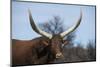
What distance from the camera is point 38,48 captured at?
2.50 meters

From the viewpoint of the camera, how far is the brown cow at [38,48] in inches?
94.4

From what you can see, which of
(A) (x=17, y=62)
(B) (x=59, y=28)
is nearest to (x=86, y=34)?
(B) (x=59, y=28)

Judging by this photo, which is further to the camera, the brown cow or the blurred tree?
the blurred tree

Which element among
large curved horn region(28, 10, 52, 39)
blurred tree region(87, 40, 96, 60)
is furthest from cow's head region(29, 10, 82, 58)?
blurred tree region(87, 40, 96, 60)

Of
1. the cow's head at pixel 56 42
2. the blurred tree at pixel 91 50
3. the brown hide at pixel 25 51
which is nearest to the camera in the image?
the brown hide at pixel 25 51

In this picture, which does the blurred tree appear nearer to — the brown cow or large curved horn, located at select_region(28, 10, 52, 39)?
the brown cow

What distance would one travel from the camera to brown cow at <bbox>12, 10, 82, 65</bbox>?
7.87 ft

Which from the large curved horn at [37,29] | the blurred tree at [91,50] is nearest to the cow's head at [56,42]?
the large curved horn at [37,29]

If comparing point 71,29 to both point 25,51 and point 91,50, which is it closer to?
point 91,50

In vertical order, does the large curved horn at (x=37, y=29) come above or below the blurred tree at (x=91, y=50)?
above

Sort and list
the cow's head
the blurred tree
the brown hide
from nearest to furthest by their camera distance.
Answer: the brown hide < the cow's head < the blurred tree

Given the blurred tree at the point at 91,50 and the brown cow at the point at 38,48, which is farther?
the blurred tree at the point at 91,50

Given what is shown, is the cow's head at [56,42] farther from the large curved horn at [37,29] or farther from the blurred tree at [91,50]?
the blurred tree at [91,50]

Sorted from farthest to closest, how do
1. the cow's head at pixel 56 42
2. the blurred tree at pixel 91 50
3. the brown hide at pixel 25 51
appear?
the blurred tree at pixel 91 50
the cow's head at pixel 56 42
the brown hide at pixel 25 51
